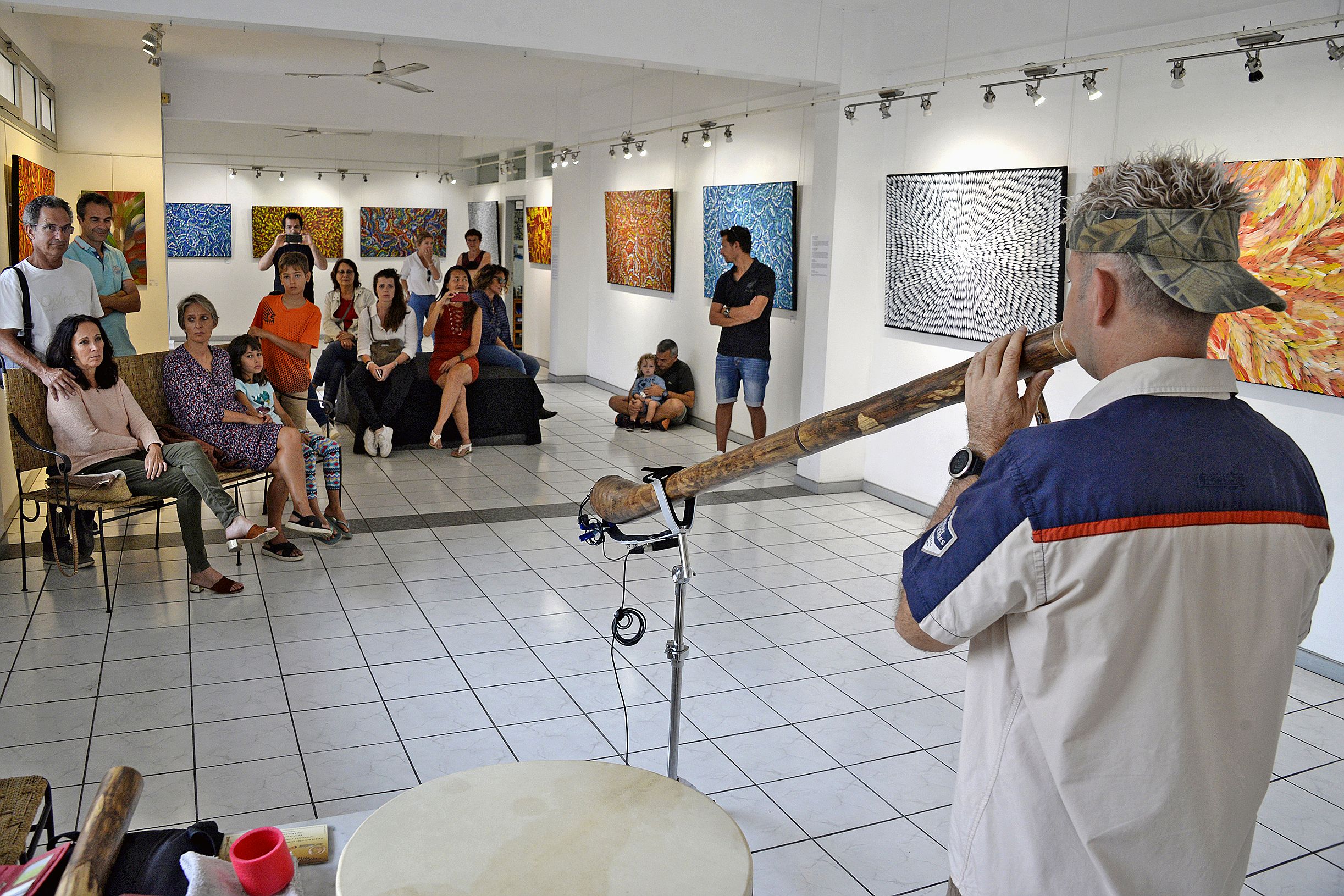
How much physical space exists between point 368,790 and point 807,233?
218 inches

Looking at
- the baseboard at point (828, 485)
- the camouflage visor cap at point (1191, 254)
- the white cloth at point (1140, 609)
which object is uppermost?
the camouflage visor cap at point (1191, 254)

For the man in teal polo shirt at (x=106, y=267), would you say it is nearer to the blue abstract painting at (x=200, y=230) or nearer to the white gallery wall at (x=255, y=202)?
the white gallery wall at (x=255, y=202)

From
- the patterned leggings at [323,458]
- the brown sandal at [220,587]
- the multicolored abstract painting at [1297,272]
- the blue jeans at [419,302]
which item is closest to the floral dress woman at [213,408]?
the patterned leggings at [323,458]

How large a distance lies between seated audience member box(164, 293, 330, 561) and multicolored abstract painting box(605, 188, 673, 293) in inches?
201

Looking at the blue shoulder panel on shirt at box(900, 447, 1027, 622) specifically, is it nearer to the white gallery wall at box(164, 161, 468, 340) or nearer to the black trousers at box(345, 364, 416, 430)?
the black trousers at box(345, 364, 416, 430)

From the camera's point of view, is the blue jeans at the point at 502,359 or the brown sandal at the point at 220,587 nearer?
the brown sandal at the point at 220,587

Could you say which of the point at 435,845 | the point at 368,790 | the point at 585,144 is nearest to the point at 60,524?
the point at 368,790

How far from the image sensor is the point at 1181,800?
1.26 meters

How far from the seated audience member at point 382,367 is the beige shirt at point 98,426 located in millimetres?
3111

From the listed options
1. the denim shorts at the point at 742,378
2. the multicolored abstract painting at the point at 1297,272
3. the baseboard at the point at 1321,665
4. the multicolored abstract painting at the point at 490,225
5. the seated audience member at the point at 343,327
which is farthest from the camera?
the multicolored abstract painting at the point at 490,225

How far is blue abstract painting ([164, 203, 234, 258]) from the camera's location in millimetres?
16453

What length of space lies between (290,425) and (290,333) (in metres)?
0.66

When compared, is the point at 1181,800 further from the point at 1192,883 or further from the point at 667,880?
the point at 667,880

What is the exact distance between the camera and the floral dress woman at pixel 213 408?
17.0 ft
